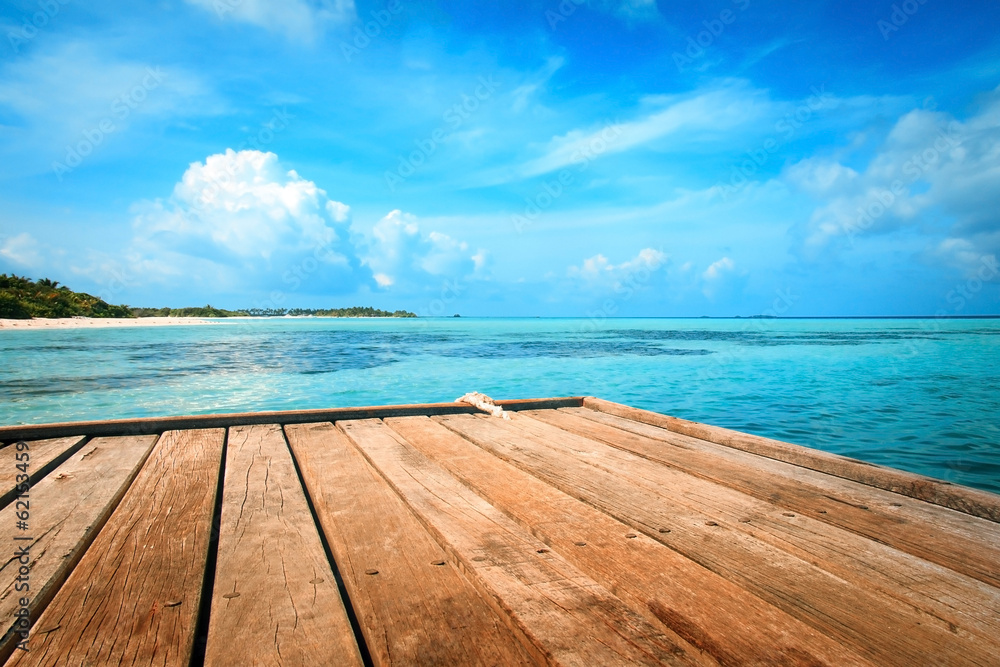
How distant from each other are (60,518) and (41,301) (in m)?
50.2

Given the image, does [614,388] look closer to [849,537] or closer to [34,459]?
[849,537]

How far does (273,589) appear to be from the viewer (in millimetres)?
1614

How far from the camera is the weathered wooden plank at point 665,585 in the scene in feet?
4.42

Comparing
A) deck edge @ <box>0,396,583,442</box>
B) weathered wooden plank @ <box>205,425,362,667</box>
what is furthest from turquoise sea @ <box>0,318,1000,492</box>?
weathered wooden plank @ <box>205,425,362,667</box>

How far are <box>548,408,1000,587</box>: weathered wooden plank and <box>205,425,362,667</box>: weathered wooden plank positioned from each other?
196 centimetres

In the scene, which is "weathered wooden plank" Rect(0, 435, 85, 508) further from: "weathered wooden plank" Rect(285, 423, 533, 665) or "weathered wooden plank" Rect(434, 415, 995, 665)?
"weathered wooden plank" Rect(434, 415, 995, 665)

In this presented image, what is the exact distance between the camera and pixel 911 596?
1.60 meters

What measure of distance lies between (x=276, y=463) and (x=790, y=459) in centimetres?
301

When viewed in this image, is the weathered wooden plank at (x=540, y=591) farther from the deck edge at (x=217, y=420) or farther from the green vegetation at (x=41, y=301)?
the green vegetation at (x=41, y=301)

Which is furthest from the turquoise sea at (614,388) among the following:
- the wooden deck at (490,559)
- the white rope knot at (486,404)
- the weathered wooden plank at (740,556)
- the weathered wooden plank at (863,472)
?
the weathered wooden plank at (740,556)

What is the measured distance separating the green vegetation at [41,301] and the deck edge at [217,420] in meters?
43.6

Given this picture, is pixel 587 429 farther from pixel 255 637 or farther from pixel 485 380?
pixel 485 380

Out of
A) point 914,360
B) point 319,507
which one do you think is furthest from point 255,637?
point 914,360

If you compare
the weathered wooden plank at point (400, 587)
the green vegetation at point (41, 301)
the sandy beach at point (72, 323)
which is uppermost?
the green vegetation at point (41, 301)
